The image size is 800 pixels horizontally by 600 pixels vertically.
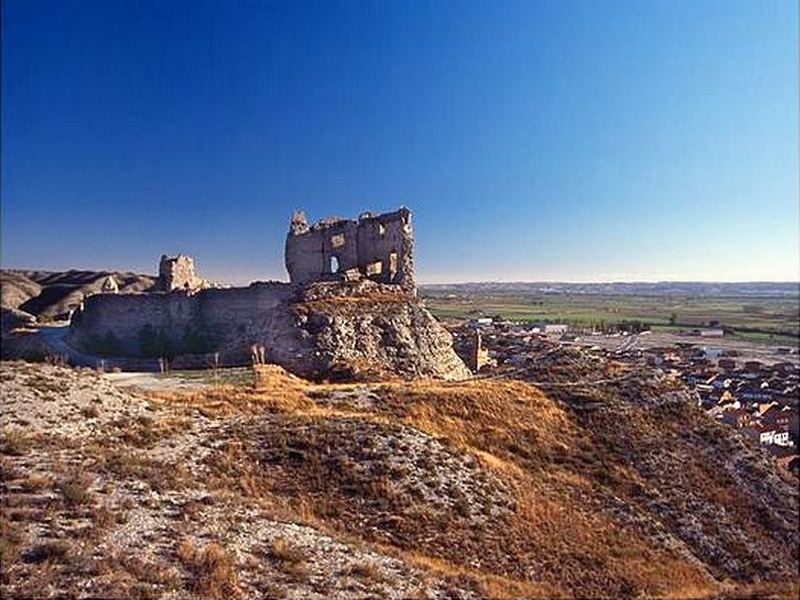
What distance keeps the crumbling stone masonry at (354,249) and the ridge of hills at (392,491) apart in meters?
6.02

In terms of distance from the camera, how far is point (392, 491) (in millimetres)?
11555

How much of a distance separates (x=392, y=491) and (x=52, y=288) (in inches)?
2140

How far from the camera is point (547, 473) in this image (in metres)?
13.5

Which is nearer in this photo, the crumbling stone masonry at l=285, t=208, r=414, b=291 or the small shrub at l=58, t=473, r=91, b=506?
the small shrub at l=58, t=473, r=91, b=506

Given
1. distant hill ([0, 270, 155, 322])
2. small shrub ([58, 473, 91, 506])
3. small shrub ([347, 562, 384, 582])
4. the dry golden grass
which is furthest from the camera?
distant hill ([0, 270, 155, 322])

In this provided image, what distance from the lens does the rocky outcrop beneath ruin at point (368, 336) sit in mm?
19578

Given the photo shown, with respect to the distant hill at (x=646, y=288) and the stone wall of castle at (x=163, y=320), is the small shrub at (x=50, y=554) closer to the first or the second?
the distant hill at (x=646, y=288)

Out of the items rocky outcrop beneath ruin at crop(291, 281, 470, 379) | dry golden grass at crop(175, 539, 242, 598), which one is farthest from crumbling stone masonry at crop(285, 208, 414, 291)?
dry golden grass at crop(175, 539, 242, 598)

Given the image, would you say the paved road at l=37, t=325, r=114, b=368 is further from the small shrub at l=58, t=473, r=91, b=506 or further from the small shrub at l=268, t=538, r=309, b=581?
the small shrub at l=268, t=538, r=309, b=581

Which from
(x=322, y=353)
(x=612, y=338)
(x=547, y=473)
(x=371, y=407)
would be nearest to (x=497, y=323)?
(x=612, y=338)

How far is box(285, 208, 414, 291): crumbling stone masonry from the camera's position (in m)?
21.8

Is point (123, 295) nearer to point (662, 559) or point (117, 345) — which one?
point (117, 345)

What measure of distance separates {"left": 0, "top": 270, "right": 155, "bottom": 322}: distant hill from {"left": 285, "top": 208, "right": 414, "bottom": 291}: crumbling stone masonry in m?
23.2

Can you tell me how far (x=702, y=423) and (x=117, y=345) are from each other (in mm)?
20435
